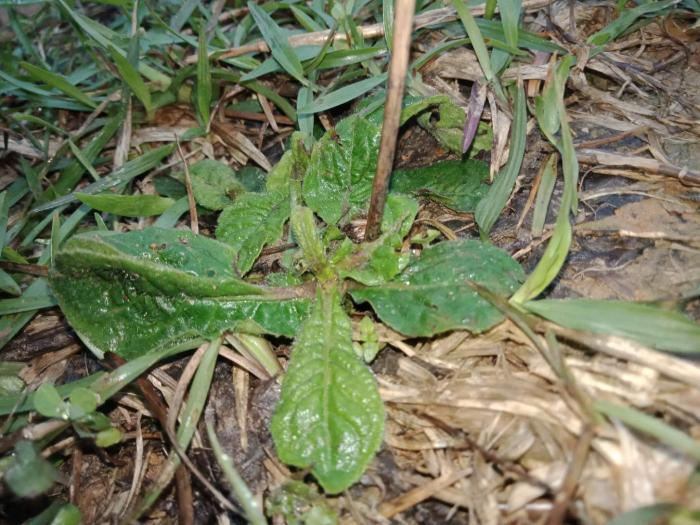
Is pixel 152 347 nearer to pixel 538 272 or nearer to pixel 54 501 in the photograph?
pixel 54 501

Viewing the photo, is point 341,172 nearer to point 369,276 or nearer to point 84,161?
point 369,276

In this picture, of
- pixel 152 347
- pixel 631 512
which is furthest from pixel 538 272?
pixel 152 347

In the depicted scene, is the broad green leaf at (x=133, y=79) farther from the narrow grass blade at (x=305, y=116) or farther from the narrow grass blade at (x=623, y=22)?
the narrow grass blade at (x=623, y=22)

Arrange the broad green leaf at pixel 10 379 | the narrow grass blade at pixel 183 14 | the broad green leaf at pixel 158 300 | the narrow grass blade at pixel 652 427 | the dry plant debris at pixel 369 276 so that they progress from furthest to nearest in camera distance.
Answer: the narrow grass blade at pixel 183 14 → the broad green leaf at pixel 10 379 → the broad green leaf at pixel 158 300 → the dry plant debris at pixel 369 276 → the narrow grass blade at pixel 652 427

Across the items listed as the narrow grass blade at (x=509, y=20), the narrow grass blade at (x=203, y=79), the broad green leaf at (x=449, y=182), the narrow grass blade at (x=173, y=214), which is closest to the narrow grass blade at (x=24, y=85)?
the narrow grass blade at (x=203, y=79)

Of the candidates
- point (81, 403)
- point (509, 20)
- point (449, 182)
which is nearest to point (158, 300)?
point (81, 403)

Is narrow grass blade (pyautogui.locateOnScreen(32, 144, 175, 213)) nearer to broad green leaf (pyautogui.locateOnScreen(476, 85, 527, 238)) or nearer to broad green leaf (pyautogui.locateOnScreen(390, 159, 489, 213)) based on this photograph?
broad green leaf (pyautogui.locateOnScreen(390, 159, 489, 213))

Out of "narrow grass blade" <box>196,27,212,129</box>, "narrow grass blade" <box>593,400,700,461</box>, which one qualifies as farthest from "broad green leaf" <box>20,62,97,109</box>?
"narrow grass blade" <box>593,400,700,461</box>
